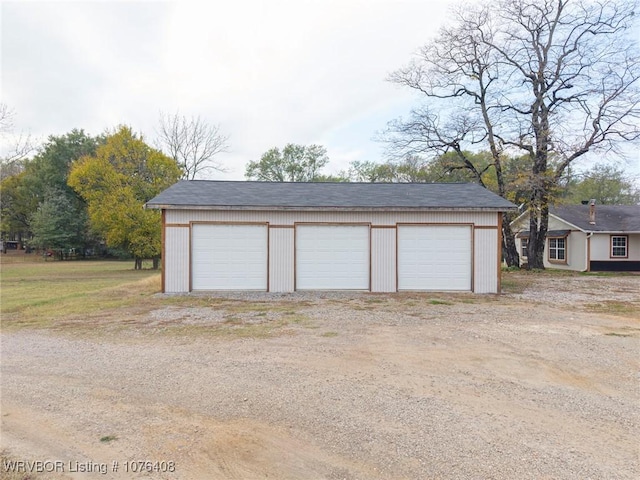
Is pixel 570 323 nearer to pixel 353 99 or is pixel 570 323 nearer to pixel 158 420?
pixel 158 420

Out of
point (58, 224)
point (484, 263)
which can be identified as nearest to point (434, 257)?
point (484, 263)

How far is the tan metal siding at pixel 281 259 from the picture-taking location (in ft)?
35.6

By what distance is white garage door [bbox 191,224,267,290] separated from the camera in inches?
423

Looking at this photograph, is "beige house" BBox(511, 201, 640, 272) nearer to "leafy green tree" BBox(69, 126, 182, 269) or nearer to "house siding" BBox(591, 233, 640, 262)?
"house siding" BBox(591, 233, 640, 262)

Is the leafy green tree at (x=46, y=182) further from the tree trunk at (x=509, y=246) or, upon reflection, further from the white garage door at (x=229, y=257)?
the tree trunk at (x=509, y=246)

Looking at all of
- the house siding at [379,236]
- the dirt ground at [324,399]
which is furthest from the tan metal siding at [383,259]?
the dirt ground at [324,399]

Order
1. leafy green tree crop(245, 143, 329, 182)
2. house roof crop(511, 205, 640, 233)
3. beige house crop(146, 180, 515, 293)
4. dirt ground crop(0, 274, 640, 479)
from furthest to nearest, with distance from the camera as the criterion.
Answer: leafy green tree crop(245, 143, 329, 182) → house roof crop(511, 205, 640, 233) → beige house crop(146, 180, 515, 293) → dirt ground crop(0, 274, 640, 479)

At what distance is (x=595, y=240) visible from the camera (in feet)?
64.4

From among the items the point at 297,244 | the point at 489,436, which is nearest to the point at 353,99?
the point at 297,244

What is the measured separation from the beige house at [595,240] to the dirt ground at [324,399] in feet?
50.6

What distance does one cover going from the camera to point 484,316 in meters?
7.60

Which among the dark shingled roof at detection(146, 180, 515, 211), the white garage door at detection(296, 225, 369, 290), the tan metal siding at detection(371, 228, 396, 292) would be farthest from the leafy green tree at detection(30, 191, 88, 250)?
the tan metal siding at detection(371, 228, 396, 292)

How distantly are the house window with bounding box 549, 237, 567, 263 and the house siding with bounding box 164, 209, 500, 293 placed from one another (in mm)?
13079

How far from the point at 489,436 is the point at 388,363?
1827 millimetres
